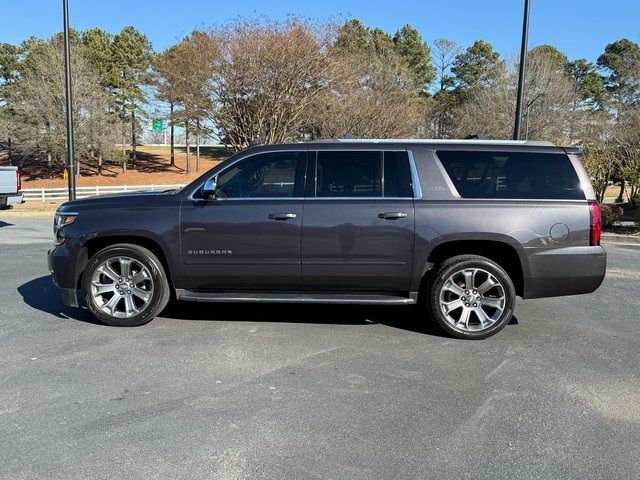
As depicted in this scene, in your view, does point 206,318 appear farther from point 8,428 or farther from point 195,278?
point 8,428

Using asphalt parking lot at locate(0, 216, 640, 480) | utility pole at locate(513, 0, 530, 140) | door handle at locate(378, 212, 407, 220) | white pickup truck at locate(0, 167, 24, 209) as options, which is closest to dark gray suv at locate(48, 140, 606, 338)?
door handle at locate(378, 212, 407, 220)

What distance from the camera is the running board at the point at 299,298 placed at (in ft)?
17.5

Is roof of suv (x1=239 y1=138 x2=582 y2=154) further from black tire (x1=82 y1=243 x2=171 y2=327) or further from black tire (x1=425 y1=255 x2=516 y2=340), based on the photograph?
black tire (x1=82 y1=243 x2=171 y2=327)

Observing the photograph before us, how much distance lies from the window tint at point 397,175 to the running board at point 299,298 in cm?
98

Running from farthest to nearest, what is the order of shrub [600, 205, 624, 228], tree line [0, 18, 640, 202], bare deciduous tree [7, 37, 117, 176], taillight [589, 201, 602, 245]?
bare deciduous tree [7, 37, 117, 176] → tree line [0, 18, 640, 202] → shrub [600, 205, 624, 228] → taillight [589, 201, 602, 245]

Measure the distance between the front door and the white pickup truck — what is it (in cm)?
1047

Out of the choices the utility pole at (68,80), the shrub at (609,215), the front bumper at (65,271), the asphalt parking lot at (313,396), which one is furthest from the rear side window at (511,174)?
the utility pole at (68,80)

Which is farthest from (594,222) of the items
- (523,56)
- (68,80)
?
(68,80)

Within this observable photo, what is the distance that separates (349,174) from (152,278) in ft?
7.04

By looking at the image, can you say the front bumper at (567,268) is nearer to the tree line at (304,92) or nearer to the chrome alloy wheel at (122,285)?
the chrome alloy wheel at (122,285)

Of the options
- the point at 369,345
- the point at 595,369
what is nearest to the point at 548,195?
the point at 595,369

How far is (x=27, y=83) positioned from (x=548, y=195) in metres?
47.4

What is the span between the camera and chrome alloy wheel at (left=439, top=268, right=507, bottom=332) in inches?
209

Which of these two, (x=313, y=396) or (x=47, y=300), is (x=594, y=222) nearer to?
(x=313, y=396)
